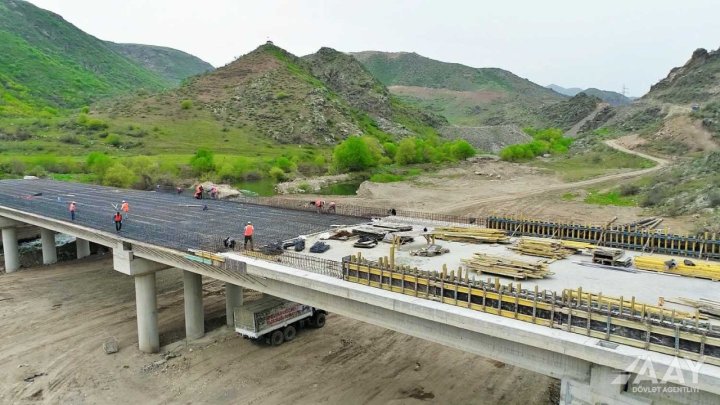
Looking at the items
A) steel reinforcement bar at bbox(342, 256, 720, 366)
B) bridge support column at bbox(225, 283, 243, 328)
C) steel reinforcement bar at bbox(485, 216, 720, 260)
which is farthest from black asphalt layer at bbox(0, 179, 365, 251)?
steel reinforcement bar at bbox(342, 256, 720, 366)

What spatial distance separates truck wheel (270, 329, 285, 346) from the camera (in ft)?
80.5

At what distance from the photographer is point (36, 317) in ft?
102

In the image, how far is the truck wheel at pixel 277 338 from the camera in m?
24.5

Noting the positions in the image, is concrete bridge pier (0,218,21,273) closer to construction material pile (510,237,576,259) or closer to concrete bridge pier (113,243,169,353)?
A: concrete bridge pier (113,243,169,353)

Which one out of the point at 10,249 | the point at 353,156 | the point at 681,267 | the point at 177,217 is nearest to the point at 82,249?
the point at 10,249

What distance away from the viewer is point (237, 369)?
74.9 ft

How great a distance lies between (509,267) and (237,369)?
13.5 meters

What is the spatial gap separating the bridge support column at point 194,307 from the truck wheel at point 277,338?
183 inches

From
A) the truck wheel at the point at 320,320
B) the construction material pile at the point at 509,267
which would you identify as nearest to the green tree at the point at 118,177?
the truck wheel at the point at 320,320

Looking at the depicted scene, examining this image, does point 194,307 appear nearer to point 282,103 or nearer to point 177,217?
point 177,217

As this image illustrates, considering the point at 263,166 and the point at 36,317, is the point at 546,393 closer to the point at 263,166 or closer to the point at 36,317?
the point at 36,317

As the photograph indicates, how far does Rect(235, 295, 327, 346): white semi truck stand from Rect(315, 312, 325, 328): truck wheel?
0.76 ft

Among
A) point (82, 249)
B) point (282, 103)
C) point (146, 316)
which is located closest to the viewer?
point (146, 316)

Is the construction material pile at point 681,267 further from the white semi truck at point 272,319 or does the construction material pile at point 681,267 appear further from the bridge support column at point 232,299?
the bridge support column at point 232,299
